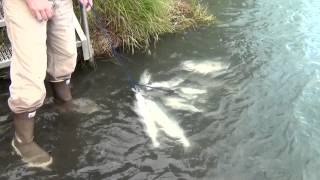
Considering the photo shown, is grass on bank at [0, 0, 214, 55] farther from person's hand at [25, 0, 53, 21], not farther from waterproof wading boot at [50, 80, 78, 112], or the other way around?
person's hand at [25, 0, 53, 21]

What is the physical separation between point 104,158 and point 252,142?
1.54m

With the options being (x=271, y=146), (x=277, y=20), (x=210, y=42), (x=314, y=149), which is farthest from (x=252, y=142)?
A: (x=277, y=20)

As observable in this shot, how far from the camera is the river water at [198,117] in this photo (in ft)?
14.1

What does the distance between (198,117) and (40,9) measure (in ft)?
7.20

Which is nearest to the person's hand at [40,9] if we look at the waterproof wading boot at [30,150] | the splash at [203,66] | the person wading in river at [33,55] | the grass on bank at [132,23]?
the person wading in river at [33,55]

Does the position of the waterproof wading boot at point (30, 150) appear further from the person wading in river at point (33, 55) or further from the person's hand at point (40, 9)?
Result: the person's hand at point (40, 9)

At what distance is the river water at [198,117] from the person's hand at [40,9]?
4.61ft

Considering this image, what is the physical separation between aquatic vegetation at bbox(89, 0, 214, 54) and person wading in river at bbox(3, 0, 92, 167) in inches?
63.2

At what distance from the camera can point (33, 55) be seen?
12.2 feet

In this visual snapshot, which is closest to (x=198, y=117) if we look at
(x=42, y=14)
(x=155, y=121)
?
(x=155, y=121)

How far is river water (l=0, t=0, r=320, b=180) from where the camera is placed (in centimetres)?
429

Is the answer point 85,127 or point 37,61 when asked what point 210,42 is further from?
point 37,61

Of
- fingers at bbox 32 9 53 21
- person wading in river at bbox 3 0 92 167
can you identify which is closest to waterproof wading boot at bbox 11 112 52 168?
person wading in river at bbox 3 0 92 167

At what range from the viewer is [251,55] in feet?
20.5
